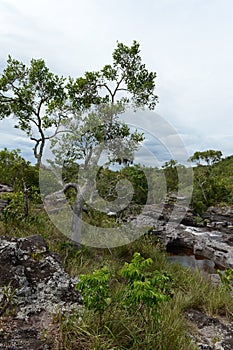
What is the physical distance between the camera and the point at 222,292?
15.6ft

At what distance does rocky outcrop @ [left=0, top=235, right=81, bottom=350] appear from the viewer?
2.74m

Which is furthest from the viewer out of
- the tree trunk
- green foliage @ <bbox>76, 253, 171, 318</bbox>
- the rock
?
the tree trunk

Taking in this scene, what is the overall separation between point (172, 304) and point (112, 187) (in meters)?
2.64

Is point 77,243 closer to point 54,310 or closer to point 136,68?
point 54,310

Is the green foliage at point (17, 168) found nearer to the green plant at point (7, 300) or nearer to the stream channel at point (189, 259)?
the green plant at point (7, 300)

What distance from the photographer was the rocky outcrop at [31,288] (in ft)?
8.98

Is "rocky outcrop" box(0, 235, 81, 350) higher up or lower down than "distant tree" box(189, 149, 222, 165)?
lower down

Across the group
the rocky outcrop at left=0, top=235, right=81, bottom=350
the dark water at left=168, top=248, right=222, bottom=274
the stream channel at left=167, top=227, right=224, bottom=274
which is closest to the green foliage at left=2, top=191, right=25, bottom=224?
the rocky outcrop at left=0, top=235, right=81, bottom=350

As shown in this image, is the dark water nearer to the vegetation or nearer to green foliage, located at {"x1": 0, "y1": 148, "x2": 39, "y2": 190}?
the vegetation

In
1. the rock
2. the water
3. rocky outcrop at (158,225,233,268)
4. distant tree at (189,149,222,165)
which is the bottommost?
the water

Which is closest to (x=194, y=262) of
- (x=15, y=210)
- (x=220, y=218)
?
(x=15, y=210)

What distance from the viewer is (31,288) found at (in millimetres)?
3252

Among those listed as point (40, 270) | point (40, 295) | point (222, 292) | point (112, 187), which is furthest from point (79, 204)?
point (222, 292)

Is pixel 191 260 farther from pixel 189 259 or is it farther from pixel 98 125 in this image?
pixel 98 125
